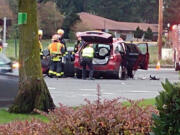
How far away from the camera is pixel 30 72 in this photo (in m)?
9.92

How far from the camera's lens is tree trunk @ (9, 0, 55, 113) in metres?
9.83

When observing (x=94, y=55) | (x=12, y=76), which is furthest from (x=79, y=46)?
(x=12, y=76)

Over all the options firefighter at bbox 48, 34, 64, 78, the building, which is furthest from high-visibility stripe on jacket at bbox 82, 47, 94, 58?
the building

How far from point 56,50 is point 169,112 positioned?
52.4 ft

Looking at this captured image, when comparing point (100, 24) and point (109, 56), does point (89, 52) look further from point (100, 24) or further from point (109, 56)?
point (100, 24)

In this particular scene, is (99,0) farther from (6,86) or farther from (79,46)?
(6,86)

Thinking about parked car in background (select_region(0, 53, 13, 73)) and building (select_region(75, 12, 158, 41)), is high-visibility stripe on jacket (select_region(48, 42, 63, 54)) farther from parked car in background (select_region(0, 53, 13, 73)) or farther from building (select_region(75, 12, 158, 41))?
building (select_region(75, 12, 158, 41))

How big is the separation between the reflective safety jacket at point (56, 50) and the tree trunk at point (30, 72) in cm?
1014

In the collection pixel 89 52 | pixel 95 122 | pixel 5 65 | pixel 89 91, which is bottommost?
pixel 89 91

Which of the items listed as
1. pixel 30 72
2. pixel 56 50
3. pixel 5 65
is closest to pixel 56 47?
pixel 56 50

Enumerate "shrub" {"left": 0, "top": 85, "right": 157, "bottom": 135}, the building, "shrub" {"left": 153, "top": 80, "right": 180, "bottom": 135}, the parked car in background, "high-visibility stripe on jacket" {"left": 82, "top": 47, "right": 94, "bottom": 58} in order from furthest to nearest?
the building
"high-visibility stripe on jacket" {"left": 82, "top": 47, "right": 94, "bottom": 58}
the parked car in background
"shrub" {"left": 0, "top": 85, "right": 157, "bottom": 135}
"shrub" {"left": 153, "top": 80, "right": 180, "bottom": 135}

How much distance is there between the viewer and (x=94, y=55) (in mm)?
22062

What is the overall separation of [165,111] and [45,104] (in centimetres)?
557

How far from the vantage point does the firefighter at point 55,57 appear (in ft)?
66.3
